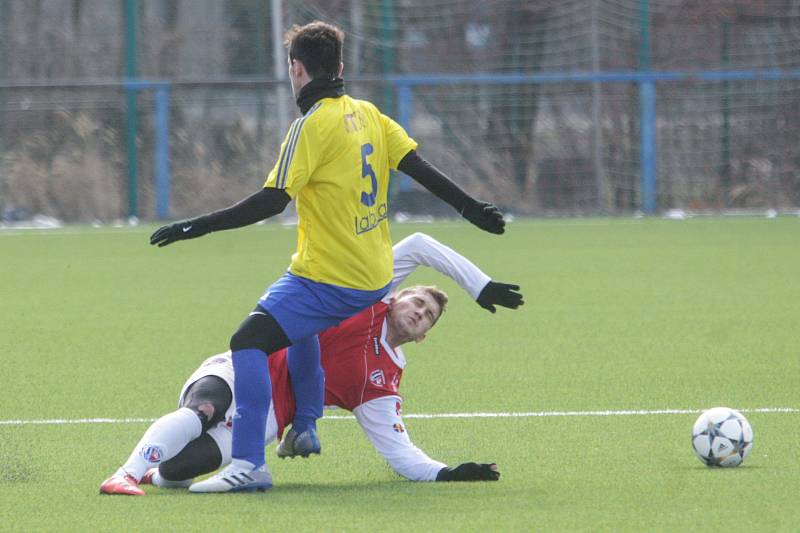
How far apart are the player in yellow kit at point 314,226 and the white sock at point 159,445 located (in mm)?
124

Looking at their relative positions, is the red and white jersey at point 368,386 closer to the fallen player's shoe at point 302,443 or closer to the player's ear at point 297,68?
the fallen player's shoe at point 302,443

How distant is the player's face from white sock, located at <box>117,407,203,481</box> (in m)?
0.95

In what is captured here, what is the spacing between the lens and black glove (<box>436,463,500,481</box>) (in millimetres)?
5594

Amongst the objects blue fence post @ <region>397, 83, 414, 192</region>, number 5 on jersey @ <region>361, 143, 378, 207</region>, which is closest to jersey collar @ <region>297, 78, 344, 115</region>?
number 5 on jersey @ <region>361, 143, 378, 207</region>

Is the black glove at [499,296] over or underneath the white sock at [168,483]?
over

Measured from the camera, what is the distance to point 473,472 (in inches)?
220

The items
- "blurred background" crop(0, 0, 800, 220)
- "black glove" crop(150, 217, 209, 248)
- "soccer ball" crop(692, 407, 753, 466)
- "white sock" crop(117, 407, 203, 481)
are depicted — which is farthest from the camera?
"blurred background" crop(0, 0, 800, 220)

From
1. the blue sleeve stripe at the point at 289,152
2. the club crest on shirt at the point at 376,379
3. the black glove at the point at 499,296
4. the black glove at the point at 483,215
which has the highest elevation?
the blue sleeve stripe at the point at 289,152

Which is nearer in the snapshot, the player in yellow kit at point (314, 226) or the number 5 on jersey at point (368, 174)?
the player in yellow kit at point (314, 226)

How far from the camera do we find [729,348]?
31.0 feet

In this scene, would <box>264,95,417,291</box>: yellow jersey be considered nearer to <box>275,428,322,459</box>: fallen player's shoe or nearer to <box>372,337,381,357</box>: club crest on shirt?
<box>372,337,381,357</box>: club crest on shirt

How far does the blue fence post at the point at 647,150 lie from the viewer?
71.5 ft

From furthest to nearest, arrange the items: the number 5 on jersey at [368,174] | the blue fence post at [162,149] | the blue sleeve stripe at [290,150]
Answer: the blue fence post at [162,149], the number 5 on jersey at [368,174], the blue sleeve stripe at [290,150]

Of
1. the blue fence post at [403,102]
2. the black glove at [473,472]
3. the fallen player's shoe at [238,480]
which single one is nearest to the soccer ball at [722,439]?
the black glove at [473,472]
